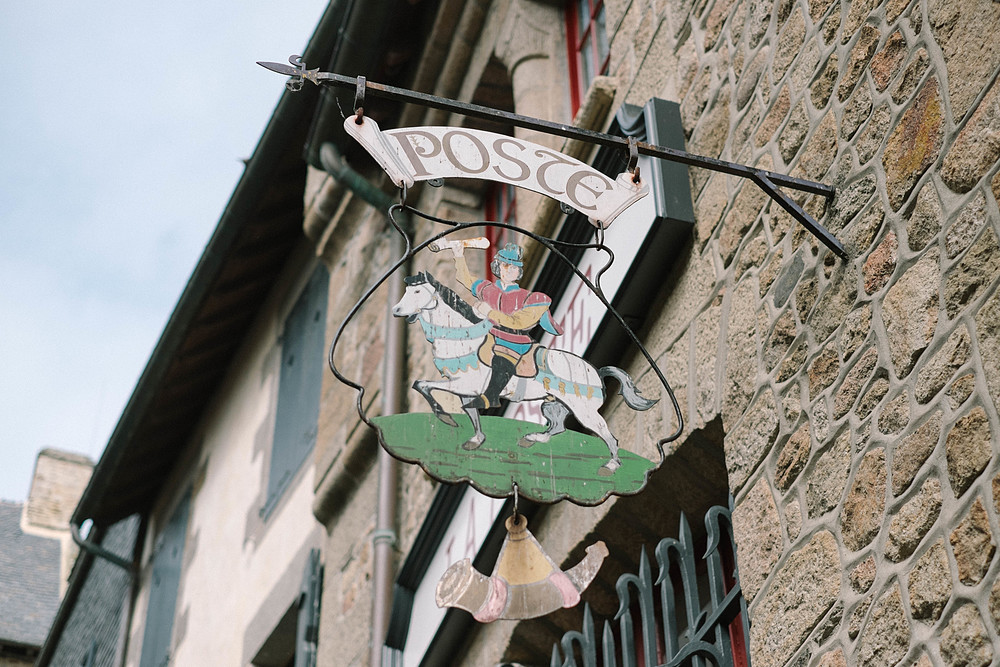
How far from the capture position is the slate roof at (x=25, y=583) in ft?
60.4

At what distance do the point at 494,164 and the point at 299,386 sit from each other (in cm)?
565

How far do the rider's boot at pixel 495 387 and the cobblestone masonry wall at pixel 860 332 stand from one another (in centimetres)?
70

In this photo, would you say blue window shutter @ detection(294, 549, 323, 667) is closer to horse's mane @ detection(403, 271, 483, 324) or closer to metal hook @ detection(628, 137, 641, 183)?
horse's mane @ detection(403, 271, 483, 324)

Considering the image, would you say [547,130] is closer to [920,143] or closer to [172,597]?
[920,143]

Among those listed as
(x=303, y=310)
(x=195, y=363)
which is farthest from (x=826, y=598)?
(x=195, y=363)

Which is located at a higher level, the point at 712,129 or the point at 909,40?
the point at 712,129

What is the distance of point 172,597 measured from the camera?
10.3 m

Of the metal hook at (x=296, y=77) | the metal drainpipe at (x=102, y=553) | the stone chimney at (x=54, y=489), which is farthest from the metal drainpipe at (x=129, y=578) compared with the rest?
the stone chimney at (x=54, y=489)

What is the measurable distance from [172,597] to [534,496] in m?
8.03

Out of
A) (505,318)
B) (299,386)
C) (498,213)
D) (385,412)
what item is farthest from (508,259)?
(299,386)

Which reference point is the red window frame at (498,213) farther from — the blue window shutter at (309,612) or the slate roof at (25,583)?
the slate roof at (25,583)

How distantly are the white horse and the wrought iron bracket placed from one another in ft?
1.37

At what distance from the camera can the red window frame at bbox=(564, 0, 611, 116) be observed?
19.8 feet

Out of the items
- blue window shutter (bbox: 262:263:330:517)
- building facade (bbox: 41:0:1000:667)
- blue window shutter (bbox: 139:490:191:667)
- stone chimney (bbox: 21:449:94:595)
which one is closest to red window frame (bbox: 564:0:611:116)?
building facade (bbox: 41:0:1000:667)
